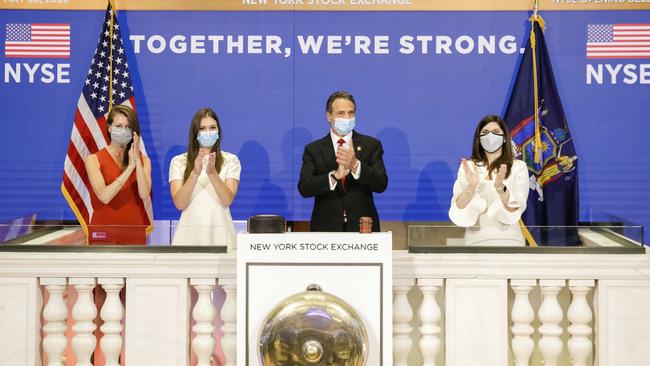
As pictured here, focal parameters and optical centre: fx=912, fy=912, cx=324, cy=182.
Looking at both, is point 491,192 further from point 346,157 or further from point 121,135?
point 121,135

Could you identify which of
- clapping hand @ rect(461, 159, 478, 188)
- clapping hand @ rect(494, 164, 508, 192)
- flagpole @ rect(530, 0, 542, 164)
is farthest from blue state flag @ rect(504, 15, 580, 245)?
clapping hand @ rect(461, 159, 478, 188)

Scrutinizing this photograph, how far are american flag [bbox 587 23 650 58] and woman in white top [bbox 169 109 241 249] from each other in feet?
11.3

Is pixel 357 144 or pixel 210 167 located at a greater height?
pixel 357 144

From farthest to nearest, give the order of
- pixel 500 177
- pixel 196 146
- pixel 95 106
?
pixel 95 106
pixel 196 146
pixel 500 177

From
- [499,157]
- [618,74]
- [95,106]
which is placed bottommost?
[499,157]

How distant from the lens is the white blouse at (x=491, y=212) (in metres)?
3.40

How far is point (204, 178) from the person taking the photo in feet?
17.1

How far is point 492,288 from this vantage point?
3.30m

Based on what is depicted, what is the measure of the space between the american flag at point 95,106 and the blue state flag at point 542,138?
2913mm

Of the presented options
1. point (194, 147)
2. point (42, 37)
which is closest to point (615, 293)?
point (194, 147)

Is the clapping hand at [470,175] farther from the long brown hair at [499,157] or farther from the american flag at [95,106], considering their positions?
the american flag at [95,106]

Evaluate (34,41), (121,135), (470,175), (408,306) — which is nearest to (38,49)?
(34,41)

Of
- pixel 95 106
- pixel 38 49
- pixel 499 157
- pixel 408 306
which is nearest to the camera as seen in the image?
pixel 408 306

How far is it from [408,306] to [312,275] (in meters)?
0.50
